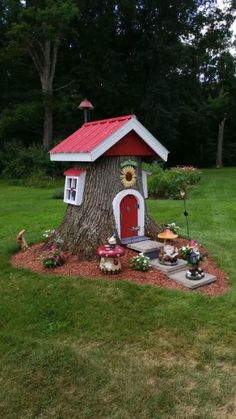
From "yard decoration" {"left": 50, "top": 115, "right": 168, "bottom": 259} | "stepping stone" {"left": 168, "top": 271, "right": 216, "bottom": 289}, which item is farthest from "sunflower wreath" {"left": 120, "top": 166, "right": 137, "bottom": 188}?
"stepping stone" {"left": 168, "top": 271, "right": 216, "bottom": 289}

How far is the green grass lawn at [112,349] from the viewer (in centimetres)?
351

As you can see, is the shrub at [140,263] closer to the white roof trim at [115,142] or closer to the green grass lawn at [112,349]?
the green grass lawn at [112,349]

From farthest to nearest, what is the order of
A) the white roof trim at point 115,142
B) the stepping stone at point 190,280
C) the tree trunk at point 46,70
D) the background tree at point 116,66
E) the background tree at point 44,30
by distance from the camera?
1. the background tree at point 116,66
2. the tree trunk at point 46,70
3. the background tree at point 44,30
4. the white roof trim at point 115,142
5. the stepping stone at point 190,280

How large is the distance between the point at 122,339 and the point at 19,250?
3.55 meters

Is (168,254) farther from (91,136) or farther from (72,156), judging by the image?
(91,136)

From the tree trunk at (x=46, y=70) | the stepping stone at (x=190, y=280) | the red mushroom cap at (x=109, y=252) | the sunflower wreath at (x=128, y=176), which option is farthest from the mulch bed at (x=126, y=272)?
the tree trunk at (x=46, y=70)

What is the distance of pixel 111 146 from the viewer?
609 cm

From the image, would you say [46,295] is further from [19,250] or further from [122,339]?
[19,250]

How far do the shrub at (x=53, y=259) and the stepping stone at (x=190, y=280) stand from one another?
1.77 metres

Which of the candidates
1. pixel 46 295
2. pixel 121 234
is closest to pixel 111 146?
pixel 121 234

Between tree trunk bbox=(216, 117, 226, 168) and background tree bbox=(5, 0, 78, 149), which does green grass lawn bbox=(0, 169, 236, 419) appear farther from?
tree trunk bbox=(216, 117, 226, 168)

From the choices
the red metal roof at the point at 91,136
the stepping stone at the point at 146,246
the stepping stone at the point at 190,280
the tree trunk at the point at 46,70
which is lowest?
the stepping stone at the point at 190,280

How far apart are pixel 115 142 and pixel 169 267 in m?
2.14

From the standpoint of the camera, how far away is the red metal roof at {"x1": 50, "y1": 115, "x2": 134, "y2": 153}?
607 cm
